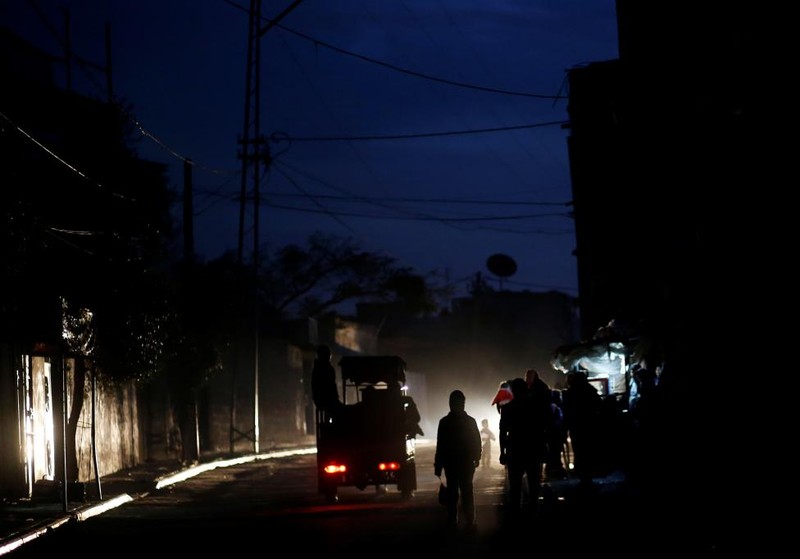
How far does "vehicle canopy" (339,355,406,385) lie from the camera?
27.2m

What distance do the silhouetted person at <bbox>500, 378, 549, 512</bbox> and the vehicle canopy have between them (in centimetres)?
906

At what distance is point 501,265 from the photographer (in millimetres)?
65375

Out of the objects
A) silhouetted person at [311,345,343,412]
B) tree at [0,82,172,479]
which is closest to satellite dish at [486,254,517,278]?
tree at [0,82,172,479]

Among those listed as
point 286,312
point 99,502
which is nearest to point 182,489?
point 99,502

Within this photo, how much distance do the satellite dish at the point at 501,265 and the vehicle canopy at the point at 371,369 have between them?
124 ft

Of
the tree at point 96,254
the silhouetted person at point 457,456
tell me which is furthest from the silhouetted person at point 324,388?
the silhouetted person at point 457,456

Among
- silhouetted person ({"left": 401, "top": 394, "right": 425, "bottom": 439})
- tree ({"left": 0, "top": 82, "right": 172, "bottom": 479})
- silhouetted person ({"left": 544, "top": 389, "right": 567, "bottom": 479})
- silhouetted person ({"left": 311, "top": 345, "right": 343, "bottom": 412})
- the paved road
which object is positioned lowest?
the paved road

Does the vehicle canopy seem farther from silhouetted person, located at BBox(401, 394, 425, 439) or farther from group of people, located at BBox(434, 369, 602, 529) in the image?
group of people, located at BBox(434, 369, 602, 529)

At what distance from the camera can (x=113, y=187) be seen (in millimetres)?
29984

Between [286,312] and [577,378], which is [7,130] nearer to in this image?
[577,378]

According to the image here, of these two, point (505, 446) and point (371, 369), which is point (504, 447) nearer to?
point (505, 446)

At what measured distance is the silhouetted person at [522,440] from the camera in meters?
18.0

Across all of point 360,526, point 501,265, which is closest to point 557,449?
point 360,526

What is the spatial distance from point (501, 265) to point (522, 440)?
47.5 m
